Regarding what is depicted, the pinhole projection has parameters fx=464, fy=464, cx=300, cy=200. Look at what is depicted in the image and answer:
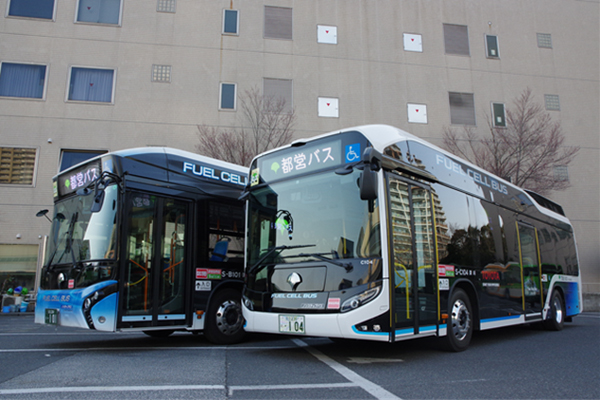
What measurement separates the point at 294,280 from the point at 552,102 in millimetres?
22790

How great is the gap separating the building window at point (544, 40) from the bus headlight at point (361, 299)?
24.1m

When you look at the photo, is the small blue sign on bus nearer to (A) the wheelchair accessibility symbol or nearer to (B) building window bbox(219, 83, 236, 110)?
(A) the wheelchair accessibility symbol

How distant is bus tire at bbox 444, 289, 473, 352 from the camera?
6.57 m

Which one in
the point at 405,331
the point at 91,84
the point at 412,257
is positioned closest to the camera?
the point at 405,331

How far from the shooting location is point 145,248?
23.4 ft

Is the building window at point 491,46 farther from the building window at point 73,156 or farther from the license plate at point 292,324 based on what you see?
the license plate at point 292,324

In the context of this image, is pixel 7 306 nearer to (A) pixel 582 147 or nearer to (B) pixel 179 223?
(B) pixel 179 223

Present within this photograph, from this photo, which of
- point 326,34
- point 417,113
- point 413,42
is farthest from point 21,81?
point 413,42

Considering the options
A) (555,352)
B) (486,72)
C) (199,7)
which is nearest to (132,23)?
(199,7)

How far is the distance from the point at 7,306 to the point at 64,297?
12890mm

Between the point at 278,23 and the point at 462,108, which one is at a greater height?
the point at 278,23

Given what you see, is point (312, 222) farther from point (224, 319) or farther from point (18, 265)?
point (18, 265)

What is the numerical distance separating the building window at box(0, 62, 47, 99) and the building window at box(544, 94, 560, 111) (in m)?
23.8

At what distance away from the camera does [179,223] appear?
7.67m
